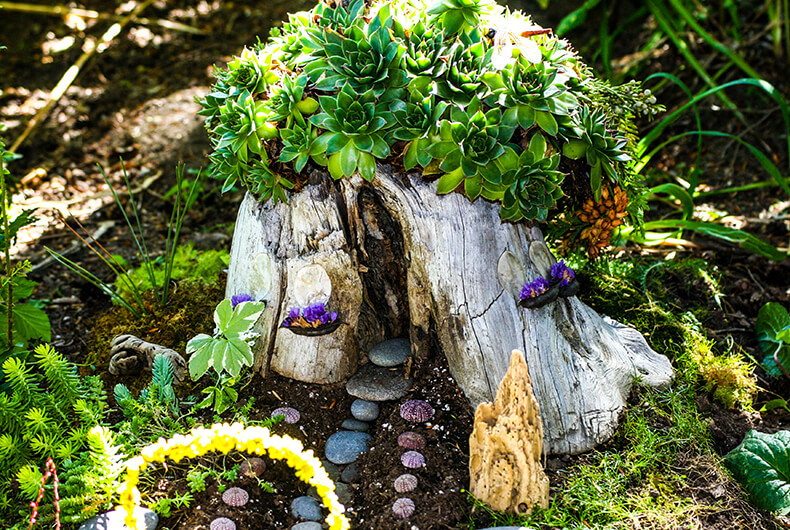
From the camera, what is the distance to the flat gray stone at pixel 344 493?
258 centimetres

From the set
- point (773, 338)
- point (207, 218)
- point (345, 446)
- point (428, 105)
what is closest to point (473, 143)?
point (428, 105)

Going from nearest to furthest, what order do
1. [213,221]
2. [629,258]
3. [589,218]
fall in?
[589,218]
[629,258]
[213,221]

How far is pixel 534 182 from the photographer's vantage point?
2609mm

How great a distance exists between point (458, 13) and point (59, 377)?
2.16 meters

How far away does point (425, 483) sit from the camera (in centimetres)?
252

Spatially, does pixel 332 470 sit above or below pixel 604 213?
below

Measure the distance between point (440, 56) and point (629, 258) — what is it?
193cm

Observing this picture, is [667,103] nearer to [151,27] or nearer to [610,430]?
[610,430]

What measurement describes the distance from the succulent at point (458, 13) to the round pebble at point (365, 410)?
1551 millimetres

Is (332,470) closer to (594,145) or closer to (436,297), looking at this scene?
(436,297)

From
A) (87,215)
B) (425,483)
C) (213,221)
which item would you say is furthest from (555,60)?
(87,215)

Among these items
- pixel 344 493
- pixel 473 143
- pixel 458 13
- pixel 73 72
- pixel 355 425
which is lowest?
pixel 344 493

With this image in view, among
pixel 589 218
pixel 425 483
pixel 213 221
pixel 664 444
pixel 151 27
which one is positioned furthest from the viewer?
pixel 151 27

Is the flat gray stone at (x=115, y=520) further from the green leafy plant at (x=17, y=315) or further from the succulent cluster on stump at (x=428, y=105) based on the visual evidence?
the succulent cluster on stump at (x=428, y=105)
